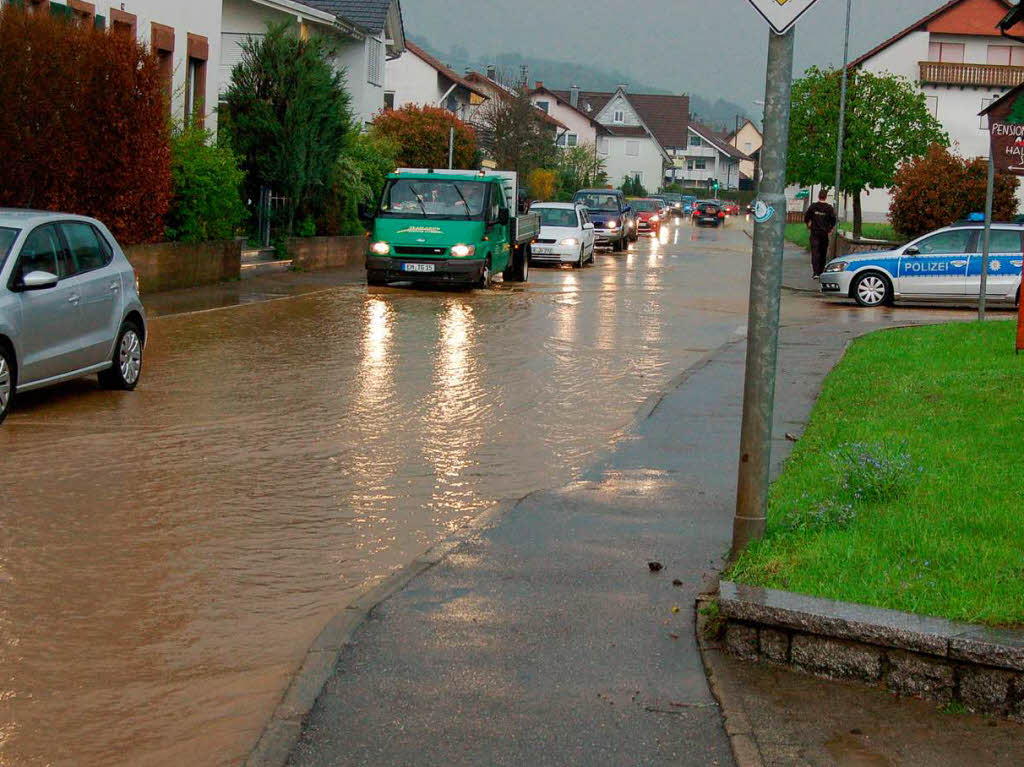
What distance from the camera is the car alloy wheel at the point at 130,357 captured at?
41.7ft

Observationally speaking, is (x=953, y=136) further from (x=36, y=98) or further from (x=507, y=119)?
(x=36, y=98)

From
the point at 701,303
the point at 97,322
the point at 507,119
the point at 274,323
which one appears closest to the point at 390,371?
the point at 97,322

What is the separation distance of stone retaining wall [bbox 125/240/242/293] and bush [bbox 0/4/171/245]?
34cm

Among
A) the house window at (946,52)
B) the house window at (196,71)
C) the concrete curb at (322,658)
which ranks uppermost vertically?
the house window at (946,52)

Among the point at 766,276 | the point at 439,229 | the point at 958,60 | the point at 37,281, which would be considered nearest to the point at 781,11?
the point at 766,276

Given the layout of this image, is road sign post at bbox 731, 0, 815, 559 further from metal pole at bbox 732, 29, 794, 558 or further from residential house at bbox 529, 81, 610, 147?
residential house at bbox 529, 81, 610, 147

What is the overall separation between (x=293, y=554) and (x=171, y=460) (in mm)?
2597

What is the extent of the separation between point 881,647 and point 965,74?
7562cm

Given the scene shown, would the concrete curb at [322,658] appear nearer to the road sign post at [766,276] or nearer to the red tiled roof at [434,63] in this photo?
the road sign post at [766,276]

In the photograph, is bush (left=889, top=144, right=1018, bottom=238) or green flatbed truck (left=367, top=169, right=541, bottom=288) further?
bush (left=889, top=144, right=1018, bottom=238)

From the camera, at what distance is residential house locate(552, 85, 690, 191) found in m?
143

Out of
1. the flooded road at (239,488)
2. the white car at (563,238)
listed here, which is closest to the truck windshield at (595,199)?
the white car at (563,238)

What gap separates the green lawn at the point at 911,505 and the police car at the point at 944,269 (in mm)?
14238

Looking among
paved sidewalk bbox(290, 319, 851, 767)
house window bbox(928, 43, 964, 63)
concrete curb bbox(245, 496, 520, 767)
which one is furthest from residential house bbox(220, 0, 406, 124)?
house window bbox(928, 43, 964, 63)
